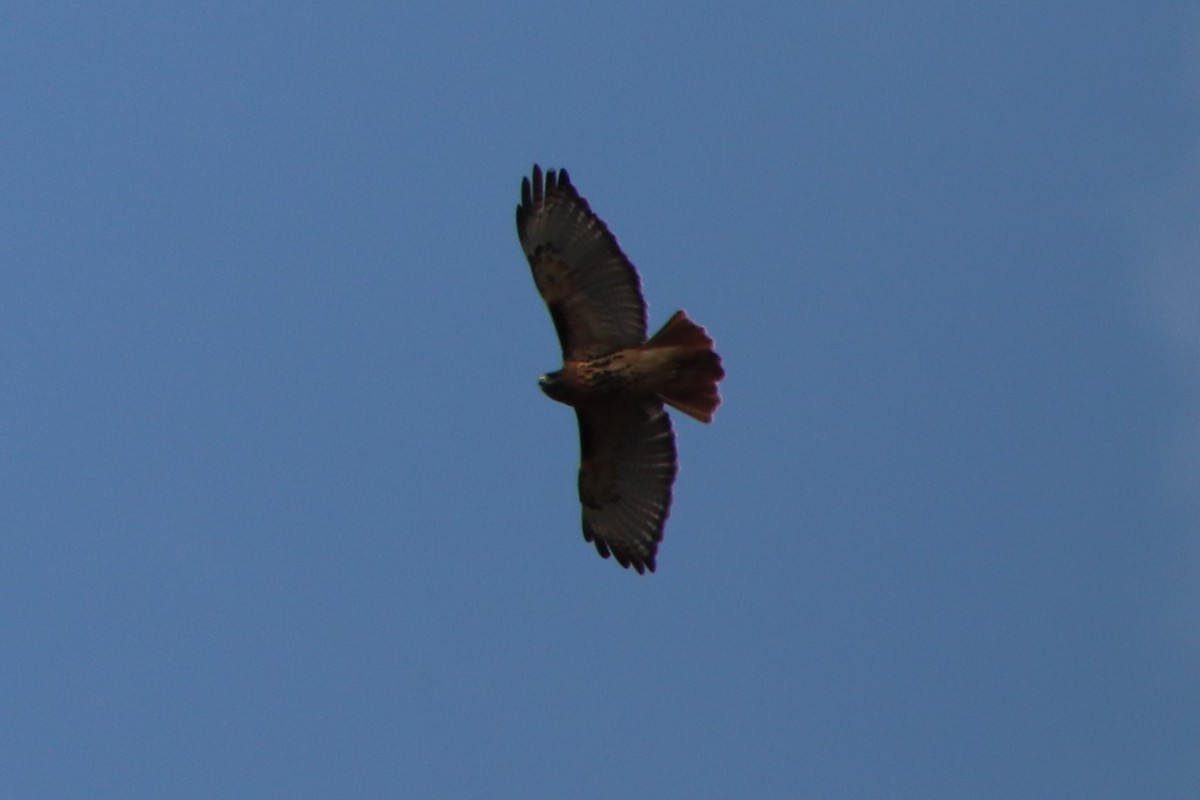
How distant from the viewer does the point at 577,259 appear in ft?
A: 65.1

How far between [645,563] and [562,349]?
224cm

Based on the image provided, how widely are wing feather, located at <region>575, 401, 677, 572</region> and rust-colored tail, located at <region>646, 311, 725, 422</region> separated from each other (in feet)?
1.79

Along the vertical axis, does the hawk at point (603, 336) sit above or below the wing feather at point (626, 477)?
above

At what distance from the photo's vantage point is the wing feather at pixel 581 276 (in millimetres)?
19828

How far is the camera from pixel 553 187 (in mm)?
19984

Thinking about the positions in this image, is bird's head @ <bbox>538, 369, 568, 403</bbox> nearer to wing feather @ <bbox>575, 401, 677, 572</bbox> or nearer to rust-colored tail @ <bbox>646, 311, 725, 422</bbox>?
wing feather @ <bbox>575, 401, 677, 572</bbox>

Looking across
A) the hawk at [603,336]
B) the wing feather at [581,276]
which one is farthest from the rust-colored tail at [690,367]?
the wing feather at [581,276]

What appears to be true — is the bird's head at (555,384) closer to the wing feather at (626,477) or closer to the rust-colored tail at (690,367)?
the wing feather at (626,477)

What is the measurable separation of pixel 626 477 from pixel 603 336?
149cm

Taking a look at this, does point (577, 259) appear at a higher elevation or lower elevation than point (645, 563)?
higher

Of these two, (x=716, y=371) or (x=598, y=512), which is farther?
(x=598, y=512)

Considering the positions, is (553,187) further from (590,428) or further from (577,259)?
(590,428)

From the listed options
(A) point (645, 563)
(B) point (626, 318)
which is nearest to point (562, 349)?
(B) point (626, 318)

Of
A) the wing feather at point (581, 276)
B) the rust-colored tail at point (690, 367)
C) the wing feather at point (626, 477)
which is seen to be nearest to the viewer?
the rust-colored tail at point (690, 367)
